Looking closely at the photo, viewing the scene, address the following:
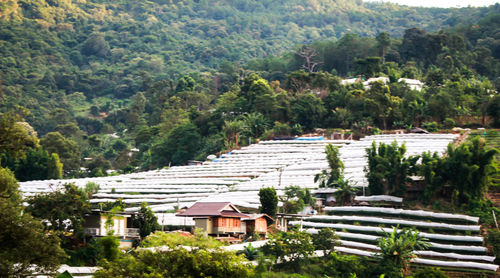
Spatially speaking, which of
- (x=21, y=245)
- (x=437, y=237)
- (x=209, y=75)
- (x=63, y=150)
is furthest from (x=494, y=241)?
(x=209, y=75)

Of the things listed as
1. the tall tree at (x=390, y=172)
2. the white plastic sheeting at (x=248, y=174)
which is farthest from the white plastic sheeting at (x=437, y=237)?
the white plastic sheeting at (x=248, y=174)

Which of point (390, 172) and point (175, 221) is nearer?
point (175, 221)

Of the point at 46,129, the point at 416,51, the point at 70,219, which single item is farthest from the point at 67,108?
the point at 70,219

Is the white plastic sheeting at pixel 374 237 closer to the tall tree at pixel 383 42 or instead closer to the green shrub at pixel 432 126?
the green shrub at pixel 432 126

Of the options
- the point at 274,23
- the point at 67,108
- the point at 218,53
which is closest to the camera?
the point at 67,108

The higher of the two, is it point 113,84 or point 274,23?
point 274,23

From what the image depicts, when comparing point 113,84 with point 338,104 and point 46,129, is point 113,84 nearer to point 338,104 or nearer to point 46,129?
point 46,129

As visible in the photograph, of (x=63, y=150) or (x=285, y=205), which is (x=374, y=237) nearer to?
(x=285, y=205)
